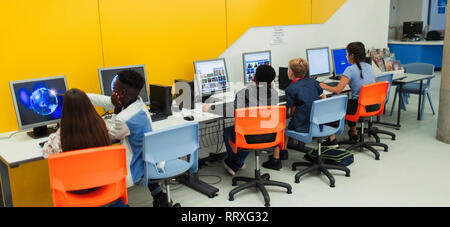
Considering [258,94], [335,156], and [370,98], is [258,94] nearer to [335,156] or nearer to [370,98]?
[335,156]

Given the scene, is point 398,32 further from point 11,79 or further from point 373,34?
point 11,79

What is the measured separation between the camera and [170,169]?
8.95 feet

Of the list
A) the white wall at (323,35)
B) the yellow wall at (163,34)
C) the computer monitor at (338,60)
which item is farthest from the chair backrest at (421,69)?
the yellow wall at (163,34)

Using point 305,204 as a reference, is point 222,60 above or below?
above

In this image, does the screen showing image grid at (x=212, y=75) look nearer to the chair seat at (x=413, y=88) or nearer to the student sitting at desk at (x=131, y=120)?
the student sitting at desk at (x=131, y=120)

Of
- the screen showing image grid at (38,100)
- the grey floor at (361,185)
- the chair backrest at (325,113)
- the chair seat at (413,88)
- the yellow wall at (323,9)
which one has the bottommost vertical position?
the grey floor at (361,185)

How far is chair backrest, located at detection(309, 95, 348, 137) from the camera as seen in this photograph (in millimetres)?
3404

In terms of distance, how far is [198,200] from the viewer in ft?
11.1

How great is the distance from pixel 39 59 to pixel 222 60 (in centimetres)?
187

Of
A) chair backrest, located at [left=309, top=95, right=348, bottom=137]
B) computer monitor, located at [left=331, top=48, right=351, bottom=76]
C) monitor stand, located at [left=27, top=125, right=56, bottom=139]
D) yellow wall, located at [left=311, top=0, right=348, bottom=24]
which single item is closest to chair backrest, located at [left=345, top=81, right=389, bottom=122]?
chair backrest, located at [left=309, top=95, right=348, bottom=137]

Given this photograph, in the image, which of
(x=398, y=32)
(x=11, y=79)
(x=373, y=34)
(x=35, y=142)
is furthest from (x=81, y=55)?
(x=398, y=32)

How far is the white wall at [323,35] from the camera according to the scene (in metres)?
4.64

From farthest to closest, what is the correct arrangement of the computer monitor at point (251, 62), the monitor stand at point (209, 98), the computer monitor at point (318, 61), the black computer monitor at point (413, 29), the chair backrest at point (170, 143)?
the black computer monitor at point (413, 29) < the computer monitor at point (318, 61) < the computer monitor at point (251, 62) < the monitor stand at point (209, 98) < the chair backrest at point (170, 143)

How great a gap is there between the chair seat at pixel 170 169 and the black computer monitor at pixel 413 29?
9.34 m
